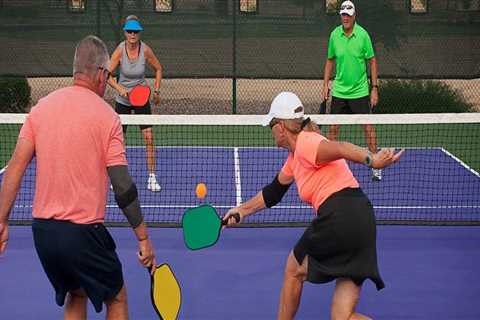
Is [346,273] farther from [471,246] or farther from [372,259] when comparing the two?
[471,246]

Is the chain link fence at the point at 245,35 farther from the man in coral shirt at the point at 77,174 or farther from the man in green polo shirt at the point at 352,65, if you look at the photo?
the man in coral shirt at the point at 77,174

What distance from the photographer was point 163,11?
1425 centimetres

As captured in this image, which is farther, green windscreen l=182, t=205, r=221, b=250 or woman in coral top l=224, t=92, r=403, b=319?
green windscreen l=182, t=205, r=221, b=250

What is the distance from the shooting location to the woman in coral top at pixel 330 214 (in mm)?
4664

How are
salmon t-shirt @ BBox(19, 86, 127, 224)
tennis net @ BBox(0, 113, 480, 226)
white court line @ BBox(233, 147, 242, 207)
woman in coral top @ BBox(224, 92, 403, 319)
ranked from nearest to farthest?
→ salmon t-shirt @ BBox(19, 86, 127, 224)
woman in coral top @ BBox(224, 92, 403, 319)
tennis net @ BBox(0, 113, 480, 226)
white court line @ BBox(233, 147, 242, 207)

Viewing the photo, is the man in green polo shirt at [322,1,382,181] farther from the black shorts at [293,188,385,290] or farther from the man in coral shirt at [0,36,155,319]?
the man in coral shirt at [0,36,155,319]

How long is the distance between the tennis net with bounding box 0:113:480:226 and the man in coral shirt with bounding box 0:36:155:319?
→ 2.59 metres

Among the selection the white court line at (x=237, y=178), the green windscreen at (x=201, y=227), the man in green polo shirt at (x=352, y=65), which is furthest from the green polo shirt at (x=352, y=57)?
the green windscreen at (x=201, y=227)

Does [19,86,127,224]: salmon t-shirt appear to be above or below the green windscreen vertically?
above

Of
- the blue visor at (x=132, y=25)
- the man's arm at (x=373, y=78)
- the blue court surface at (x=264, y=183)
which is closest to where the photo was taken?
the blue court surface at (x=264, y=183)

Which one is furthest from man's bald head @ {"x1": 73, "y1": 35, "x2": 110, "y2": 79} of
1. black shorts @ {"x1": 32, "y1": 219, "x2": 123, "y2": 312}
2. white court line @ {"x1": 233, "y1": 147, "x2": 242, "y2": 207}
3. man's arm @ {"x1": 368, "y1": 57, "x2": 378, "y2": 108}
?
man's arm @ {"x1": 368, "y1": 57, "x2": 378, "y2": 108}

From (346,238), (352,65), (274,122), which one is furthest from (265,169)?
(346,238)

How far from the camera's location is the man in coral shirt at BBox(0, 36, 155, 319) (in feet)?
14.1

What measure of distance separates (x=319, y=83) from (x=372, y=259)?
483 inches
